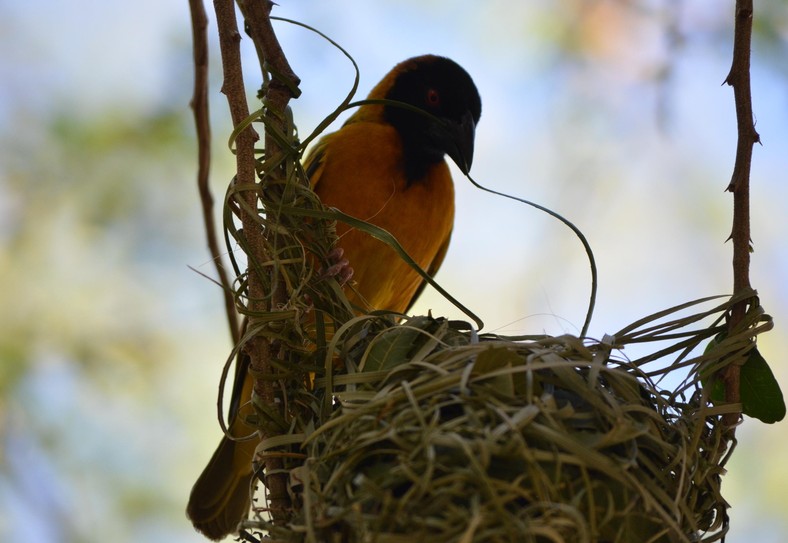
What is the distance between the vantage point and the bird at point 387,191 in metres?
2.46

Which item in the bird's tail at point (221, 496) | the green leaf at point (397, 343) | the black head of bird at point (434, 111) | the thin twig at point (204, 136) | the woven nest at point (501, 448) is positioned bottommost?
the woven nest at point (501, 448)

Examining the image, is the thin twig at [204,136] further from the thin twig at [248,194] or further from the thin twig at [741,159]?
the thin twig at [741,159]

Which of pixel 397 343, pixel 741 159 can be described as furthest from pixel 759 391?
pixel 397 343

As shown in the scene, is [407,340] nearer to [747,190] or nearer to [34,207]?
[747,190]

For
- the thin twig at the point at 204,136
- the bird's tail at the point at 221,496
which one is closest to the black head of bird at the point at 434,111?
the thin twig at the point at 204,136

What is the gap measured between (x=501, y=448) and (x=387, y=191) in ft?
4.99

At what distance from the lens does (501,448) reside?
1.23 metres

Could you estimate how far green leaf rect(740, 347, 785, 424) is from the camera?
1.65 metres

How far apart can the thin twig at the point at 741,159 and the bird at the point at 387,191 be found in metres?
0.95

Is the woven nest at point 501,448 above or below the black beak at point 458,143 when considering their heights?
below

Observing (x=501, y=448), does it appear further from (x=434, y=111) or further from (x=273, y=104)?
(x=434, y=111)

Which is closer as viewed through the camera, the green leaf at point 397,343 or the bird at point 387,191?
the green leaf at point 397,343

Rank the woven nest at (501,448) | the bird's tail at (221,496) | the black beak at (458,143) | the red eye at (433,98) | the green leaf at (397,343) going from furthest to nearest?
the red eye at (433,98) < the black beak at (458,143) < the bird's tail at (221,496) < the green leaf at (397,343) < the woven nest at (501,448)

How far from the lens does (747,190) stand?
63.6 inches
